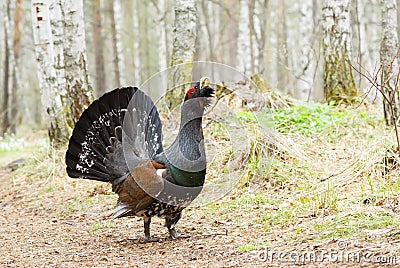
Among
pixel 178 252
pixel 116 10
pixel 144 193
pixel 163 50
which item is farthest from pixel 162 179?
pixel 116 10

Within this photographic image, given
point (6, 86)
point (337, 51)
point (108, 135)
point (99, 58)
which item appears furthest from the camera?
point (99, 58)

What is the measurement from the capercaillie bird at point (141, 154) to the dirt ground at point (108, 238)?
0.42 meters

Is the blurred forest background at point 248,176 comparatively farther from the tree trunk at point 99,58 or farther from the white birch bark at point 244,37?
the white birch bark at point 244,37

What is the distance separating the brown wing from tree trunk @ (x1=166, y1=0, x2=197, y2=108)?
176 inches

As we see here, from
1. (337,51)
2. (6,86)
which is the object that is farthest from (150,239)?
(6,86)

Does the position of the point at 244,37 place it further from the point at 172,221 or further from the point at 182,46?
the point at 172,221

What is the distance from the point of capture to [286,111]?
9.15 m

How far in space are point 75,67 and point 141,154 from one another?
4.73 metres

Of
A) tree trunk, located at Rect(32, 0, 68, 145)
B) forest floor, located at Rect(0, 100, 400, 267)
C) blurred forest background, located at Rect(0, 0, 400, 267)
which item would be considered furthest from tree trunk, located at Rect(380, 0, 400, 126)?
tree trunk, located at Rect(32, 0, 68, 145)

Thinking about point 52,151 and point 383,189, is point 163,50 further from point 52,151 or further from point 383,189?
point 383,189

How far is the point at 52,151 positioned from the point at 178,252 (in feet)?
17.3

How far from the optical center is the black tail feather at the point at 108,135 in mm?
5977
